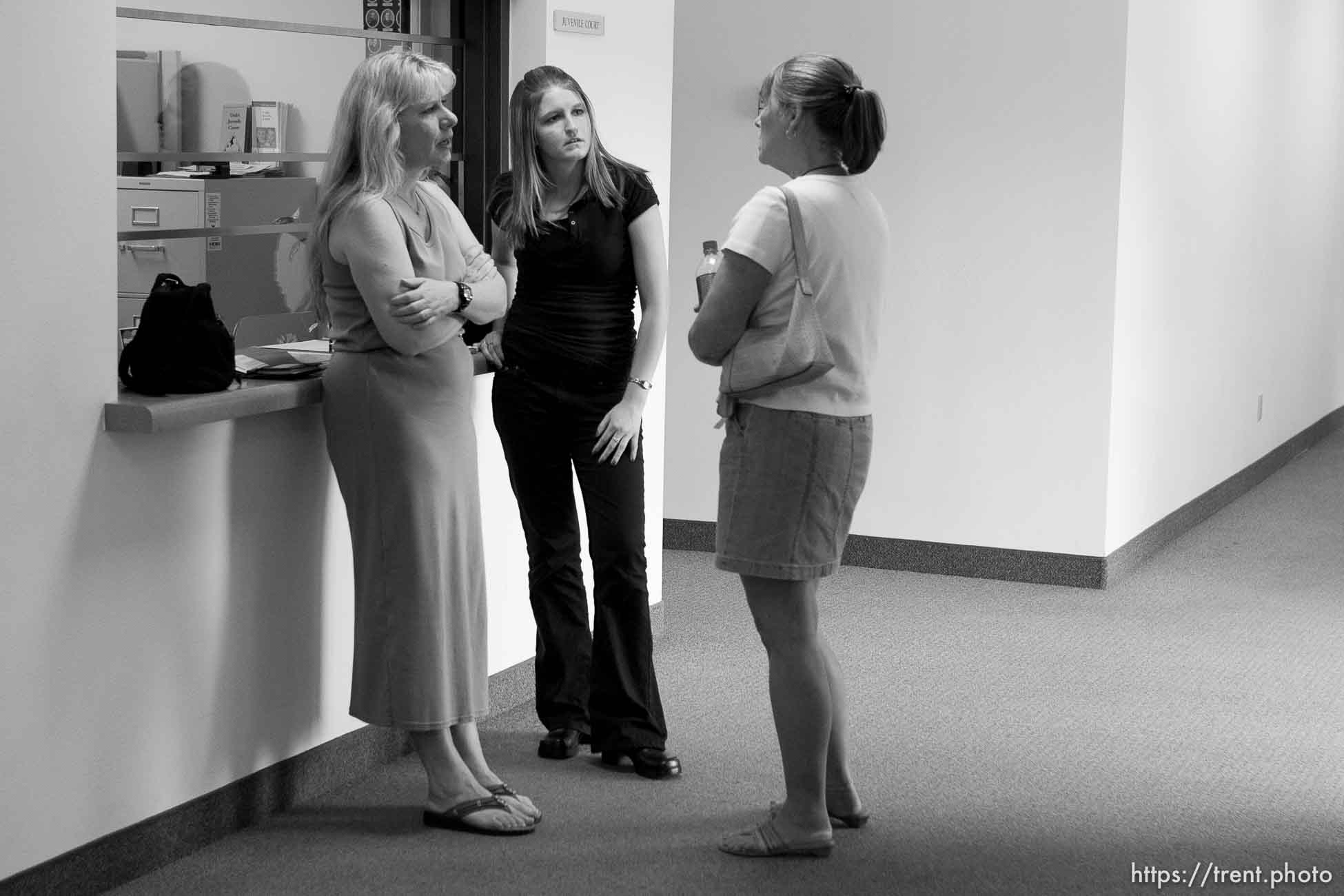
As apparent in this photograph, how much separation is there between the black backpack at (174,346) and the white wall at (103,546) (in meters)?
0.10

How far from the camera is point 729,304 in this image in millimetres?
2982

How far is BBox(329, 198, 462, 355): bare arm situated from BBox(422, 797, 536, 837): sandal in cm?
95

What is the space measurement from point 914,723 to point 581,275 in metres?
1.49

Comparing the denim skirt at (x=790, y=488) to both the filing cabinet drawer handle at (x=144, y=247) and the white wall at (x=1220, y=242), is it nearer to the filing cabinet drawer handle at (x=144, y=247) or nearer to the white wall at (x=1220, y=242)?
the filing cabinet drawer handle at (x=144, y=247)

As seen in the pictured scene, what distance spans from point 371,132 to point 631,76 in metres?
1.59

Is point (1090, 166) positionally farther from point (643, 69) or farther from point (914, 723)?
point (914, 723)

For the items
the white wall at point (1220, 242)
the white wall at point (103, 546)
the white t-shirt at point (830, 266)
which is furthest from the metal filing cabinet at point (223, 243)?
the white wall at point (1220, 242)

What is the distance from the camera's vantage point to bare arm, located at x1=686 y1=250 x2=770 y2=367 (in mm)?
2963

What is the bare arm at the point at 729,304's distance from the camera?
9.72 feet

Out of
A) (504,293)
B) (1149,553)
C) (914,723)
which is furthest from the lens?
(1149,553)

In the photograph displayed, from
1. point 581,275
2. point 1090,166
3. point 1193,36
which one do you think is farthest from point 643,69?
point 1193,36

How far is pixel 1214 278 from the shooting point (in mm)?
7223

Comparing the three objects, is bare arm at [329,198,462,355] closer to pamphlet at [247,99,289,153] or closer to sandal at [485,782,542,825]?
pamphlet at [247,99,289,153]

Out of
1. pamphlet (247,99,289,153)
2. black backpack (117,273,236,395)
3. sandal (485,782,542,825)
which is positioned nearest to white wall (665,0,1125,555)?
pamphlet (247,99,289,153)
